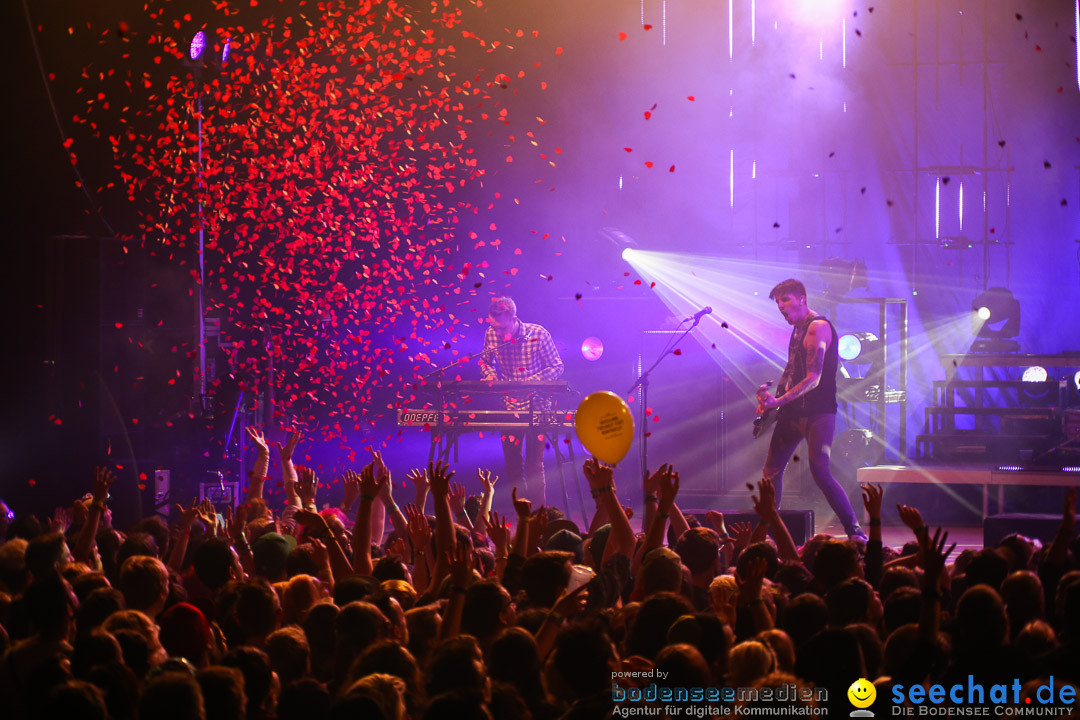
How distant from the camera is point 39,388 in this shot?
24.4ft

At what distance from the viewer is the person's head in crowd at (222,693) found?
7.22 ft

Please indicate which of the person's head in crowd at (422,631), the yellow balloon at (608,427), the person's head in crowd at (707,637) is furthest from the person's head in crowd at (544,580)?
the yellow balloon at (608,427)

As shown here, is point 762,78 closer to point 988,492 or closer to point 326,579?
point 988,492

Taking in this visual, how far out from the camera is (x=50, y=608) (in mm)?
2883

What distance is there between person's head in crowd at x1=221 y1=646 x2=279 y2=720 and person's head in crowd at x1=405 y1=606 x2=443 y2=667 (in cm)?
47

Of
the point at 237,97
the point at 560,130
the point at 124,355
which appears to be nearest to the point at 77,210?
the point at 124,355

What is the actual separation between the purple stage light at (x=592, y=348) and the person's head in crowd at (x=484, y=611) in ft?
25.6

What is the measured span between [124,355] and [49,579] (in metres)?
4.92

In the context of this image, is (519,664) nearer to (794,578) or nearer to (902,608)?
(902,608)

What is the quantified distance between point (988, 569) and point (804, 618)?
91cm

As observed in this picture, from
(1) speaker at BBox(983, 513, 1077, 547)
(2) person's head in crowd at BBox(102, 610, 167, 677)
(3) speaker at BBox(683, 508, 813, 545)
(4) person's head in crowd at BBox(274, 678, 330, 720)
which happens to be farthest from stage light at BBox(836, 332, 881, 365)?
(4) person's head in crowd at BBox(274, 678, 330, 720)

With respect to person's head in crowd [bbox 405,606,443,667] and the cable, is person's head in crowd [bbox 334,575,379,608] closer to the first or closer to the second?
person's head in crowd [bbox 405,606,443,667]

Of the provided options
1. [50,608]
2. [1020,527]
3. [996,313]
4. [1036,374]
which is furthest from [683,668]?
[996,313]

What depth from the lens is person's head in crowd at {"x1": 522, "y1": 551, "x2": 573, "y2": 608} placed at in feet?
A: 10.00
